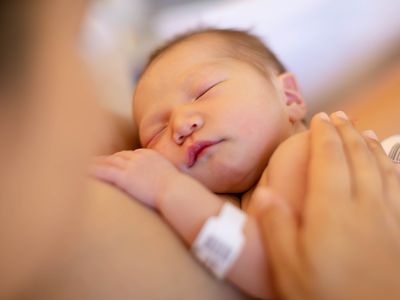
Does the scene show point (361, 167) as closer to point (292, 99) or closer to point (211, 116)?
point (211, 116)

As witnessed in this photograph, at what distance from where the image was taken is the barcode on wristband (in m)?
0.93

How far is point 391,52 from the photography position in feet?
4.84

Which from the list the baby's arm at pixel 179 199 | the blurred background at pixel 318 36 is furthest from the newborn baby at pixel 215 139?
the blurred background at pixel 318 36

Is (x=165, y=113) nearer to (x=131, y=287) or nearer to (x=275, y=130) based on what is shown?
(x=275, y=130)

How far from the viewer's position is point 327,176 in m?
0.58

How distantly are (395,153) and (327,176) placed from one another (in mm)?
448

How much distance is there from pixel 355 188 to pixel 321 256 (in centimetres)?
13

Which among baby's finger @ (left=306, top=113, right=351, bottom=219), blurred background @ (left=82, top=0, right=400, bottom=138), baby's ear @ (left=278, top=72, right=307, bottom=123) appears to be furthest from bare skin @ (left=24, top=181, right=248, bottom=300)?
blurred background @ (left=82, top=0, right=400, bottom=138)

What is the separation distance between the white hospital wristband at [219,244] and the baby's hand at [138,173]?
113mm

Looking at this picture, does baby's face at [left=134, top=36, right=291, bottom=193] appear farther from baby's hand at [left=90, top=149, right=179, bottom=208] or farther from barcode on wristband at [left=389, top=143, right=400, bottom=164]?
barcode on wristband at [left=389, top=143, right=400, bottom=164]

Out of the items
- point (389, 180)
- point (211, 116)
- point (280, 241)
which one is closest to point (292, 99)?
point (211, 116)

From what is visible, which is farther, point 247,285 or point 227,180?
point 227,180

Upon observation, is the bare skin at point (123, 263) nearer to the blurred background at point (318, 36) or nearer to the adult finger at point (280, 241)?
the adult finger at point (280, 241)

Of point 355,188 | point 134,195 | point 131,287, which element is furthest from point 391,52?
point 131,287
